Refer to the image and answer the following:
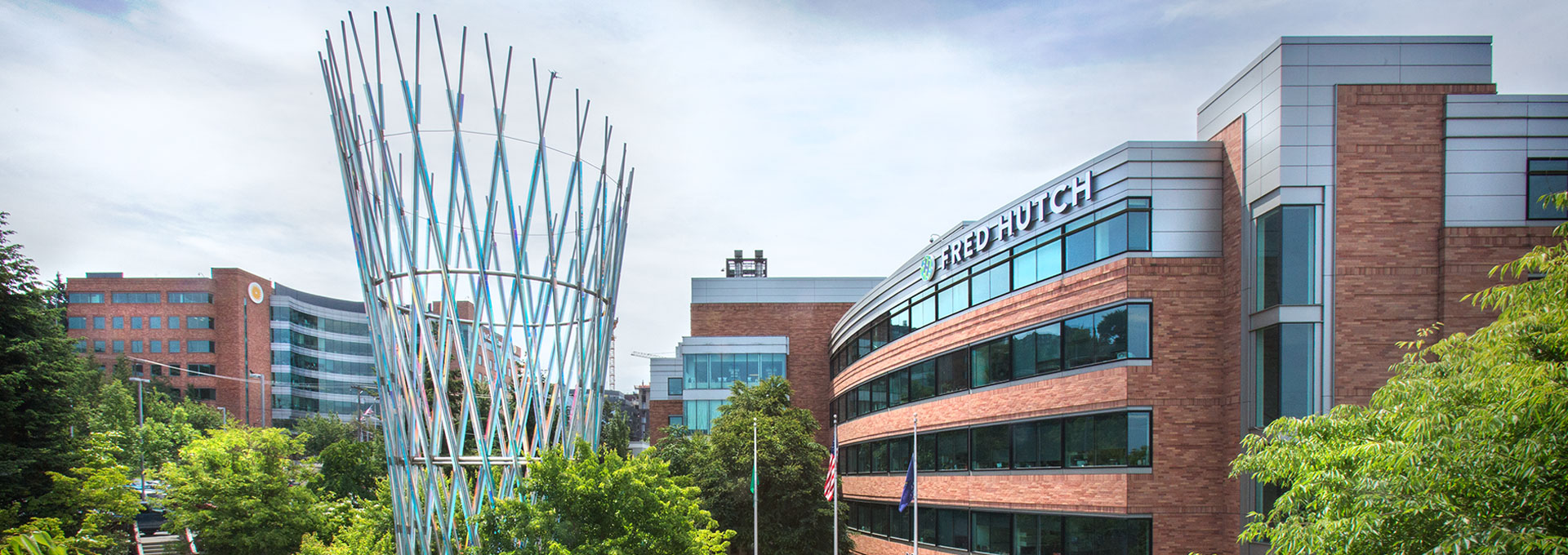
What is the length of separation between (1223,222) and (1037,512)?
9.17 m

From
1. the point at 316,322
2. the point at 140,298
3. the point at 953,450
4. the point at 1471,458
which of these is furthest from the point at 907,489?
the point at 316,322

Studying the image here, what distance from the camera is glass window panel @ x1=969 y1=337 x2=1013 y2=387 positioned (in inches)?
1118

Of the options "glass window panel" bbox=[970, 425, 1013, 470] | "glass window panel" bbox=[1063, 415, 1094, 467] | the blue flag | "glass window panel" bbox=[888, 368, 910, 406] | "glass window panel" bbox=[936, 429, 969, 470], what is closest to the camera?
"glass window panel" bbox=[1063, 415, 1094, 467]

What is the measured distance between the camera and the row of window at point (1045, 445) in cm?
2367

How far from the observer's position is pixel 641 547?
15.3 meters

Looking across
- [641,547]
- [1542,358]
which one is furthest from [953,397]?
[1542,358]

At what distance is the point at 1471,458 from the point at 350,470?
46.3 m

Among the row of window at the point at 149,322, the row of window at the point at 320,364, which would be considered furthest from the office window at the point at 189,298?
the row of window at the point at 320,364

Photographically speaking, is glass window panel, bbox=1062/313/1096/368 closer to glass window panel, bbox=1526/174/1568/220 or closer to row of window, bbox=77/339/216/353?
glass window panel, bbox=1526/174/1568/220

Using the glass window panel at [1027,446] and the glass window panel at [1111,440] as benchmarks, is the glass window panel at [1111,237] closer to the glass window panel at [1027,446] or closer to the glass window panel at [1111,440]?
the glass window panel at [1111,440]

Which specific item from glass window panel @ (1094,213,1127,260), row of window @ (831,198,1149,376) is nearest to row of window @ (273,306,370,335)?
row of window @ (831,198,1149,376)

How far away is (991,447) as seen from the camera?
29.2m

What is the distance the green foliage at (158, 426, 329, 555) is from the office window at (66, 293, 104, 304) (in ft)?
226

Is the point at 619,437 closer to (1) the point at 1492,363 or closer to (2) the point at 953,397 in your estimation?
(2) the point at 953,397
